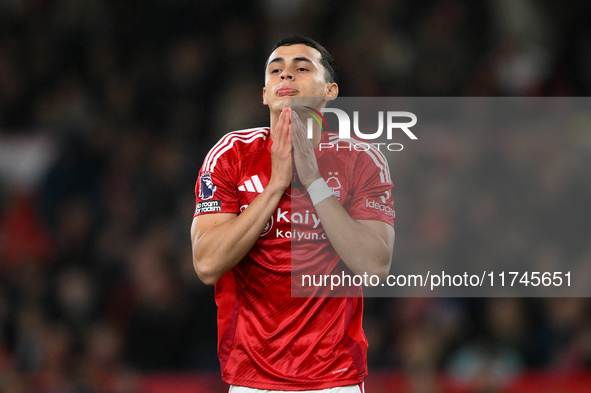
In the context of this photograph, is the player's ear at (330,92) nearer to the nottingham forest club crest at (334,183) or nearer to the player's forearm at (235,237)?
the nottingham forest club crest at (334,183)

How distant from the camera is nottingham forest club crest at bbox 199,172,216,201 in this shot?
302cm

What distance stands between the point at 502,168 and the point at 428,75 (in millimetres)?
1661

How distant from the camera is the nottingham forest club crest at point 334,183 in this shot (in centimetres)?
311

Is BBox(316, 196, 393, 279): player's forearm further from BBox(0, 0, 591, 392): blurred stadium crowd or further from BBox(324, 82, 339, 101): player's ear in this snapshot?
BBox(0, 0, 591, 392): blurred stadium crowd

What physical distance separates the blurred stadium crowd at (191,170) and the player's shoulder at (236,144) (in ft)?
5.91

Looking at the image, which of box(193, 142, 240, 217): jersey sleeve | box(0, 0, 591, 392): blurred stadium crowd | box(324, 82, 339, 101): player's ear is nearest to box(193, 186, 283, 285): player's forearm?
box(193, 142, 240, 217): jersey sleeve

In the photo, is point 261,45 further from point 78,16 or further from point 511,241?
point 511,241

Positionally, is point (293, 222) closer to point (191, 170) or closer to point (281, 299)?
point (281, 299)

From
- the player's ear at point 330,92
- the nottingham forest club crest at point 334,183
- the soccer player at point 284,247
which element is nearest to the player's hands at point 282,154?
the soccer player at point 284,247

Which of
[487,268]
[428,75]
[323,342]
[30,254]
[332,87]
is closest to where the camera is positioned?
[323,342]

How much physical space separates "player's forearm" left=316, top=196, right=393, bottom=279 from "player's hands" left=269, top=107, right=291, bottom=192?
0.18 m

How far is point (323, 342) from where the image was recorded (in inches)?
116

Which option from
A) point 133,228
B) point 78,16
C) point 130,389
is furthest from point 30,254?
point 78,16

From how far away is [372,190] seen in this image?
10.3 feet
